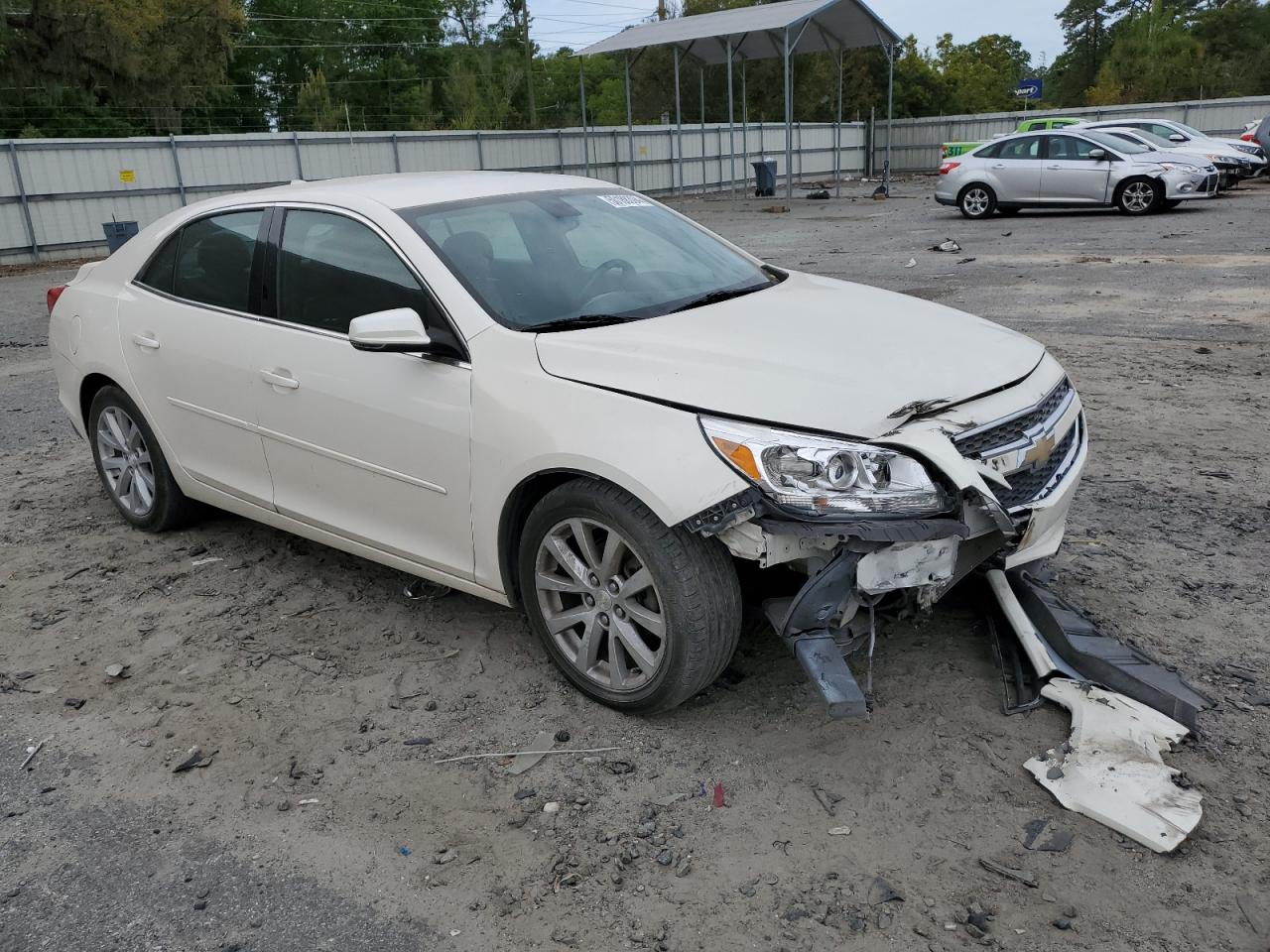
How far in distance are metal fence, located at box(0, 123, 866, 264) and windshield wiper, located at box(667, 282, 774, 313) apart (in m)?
21.0

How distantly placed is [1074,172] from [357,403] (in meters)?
18.5

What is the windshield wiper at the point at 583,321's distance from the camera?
3.69 m

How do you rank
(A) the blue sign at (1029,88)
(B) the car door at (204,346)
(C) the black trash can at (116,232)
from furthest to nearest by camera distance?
1. (A) the blue sign at (1029,88)
2. (C) the black trash can at (116,232)
3. (B) the car door at (204,346)

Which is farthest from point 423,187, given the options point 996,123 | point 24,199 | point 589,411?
point 996,123

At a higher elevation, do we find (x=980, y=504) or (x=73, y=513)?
(x=980, y=504)

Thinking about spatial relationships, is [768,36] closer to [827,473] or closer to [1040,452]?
[1040,452]

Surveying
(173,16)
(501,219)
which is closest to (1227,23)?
(173,16)

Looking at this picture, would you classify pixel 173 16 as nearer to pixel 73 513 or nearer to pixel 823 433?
pixel 73 513

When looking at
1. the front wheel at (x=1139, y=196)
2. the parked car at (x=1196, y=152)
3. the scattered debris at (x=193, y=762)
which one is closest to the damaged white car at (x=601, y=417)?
the scattered debris at (x=193, y=762)

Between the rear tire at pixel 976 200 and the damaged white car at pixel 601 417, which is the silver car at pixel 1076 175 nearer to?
the rear tire at pixel 976 200

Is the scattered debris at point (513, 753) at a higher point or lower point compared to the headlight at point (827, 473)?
lower

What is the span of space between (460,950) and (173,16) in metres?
36.8

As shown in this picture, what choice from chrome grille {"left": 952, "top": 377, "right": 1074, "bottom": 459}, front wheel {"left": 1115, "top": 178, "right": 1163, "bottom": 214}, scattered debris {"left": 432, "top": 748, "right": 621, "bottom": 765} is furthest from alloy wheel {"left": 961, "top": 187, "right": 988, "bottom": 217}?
scattered debris {"left": 432, "top": 748, "right": 621, "bottom": 765}

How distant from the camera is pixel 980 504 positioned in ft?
10.3
